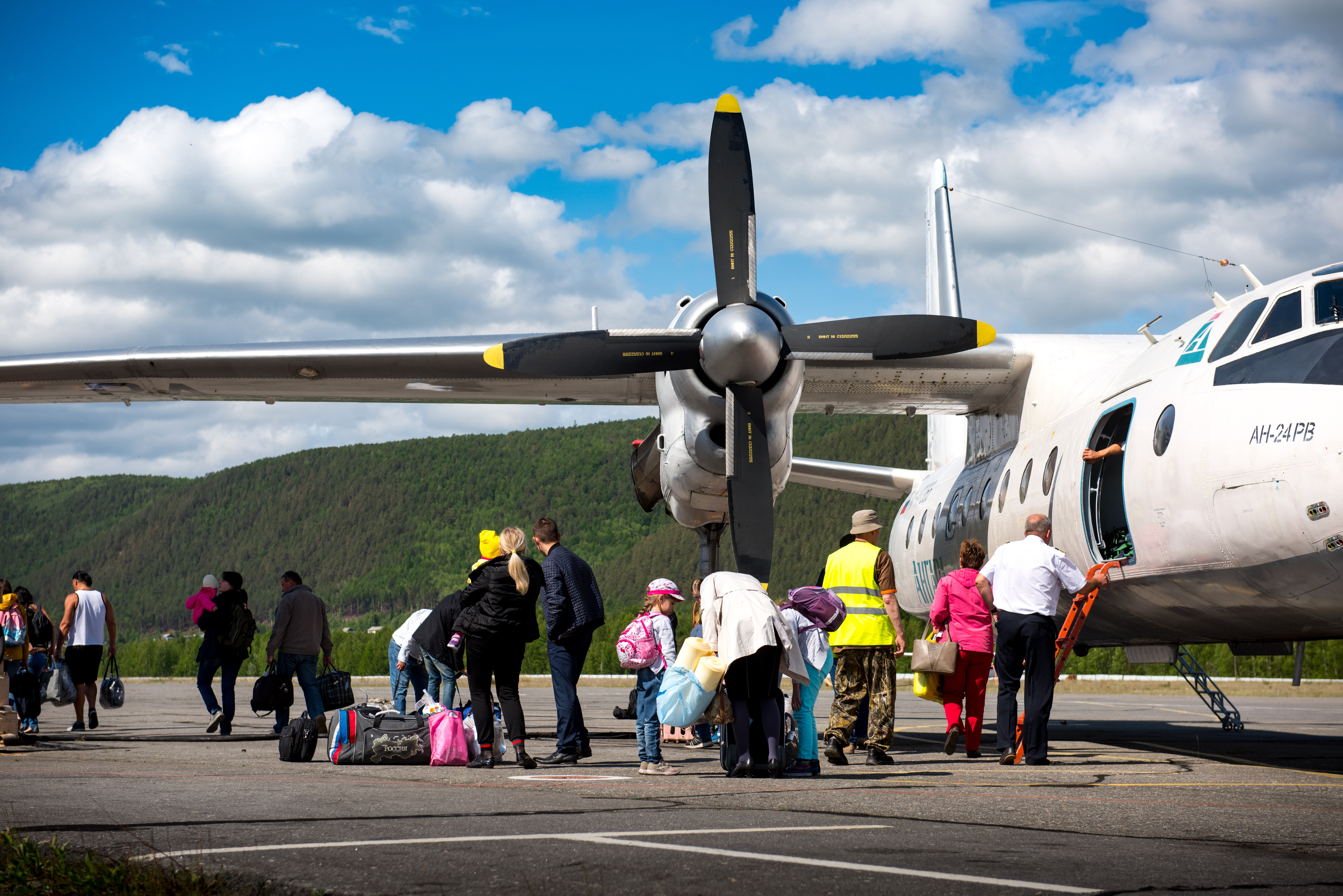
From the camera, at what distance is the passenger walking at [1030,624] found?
805 cm

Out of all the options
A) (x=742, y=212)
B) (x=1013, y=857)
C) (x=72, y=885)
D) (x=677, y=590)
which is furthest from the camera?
(x=742, y=212)

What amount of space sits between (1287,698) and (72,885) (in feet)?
78.1

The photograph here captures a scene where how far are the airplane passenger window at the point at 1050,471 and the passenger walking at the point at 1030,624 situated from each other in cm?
176

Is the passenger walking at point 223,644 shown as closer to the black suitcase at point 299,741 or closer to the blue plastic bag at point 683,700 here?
the black suitcase at point 299,741

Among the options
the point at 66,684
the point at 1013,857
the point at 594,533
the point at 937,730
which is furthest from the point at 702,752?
the point at 594,533

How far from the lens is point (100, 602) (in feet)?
38.5

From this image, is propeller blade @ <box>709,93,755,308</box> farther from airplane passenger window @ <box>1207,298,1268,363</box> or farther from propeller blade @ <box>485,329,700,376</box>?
airplane passenger window @ <box>1207,298,1268,363</box>

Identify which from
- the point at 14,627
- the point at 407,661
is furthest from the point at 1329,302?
the point at 14,627

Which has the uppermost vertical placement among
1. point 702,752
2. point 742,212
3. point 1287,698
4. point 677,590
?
point 742,212

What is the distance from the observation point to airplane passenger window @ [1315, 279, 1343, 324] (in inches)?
281

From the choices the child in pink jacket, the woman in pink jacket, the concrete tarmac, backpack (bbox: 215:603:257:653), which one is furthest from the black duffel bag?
the woman in pink jacket

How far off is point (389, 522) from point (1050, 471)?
445 ft

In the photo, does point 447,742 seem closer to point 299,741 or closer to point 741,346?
point 299,741

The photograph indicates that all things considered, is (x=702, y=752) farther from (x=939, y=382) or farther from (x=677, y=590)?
(x=939, y=382)
